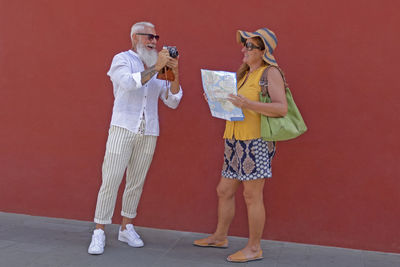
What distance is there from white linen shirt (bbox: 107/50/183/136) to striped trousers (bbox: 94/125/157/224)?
8 cm

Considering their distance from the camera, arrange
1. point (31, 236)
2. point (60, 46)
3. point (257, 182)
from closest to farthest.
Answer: point (257, 182) → point (31, 236) → point (60, 46)

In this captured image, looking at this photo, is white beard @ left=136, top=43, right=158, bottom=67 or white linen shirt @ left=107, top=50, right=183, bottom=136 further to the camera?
white beard @ left=136, top=43, right=158, bottom=67

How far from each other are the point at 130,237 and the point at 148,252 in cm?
24

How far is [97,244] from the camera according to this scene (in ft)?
11.8

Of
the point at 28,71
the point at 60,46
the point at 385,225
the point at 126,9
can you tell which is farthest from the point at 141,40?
the point at 385,225

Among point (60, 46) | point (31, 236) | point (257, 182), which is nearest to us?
point (257, 182)

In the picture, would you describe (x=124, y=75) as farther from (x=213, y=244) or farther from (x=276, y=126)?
(x=213, y=244)

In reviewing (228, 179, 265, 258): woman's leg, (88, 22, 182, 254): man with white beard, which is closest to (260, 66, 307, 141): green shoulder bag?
(228, 179, 265, 258): woman's leg

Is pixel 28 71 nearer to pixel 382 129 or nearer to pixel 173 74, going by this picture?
pixel 173 74

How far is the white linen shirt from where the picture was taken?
339 centimetres

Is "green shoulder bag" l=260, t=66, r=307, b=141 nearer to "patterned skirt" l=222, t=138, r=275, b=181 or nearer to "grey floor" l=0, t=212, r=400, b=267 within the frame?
"patterned skirt" l=222, t=138, r=275, b=181

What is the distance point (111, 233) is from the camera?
411cm

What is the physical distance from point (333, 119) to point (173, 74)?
54.7 inches

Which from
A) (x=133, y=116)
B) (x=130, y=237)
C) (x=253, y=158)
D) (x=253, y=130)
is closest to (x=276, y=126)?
(x=253, y=130)
